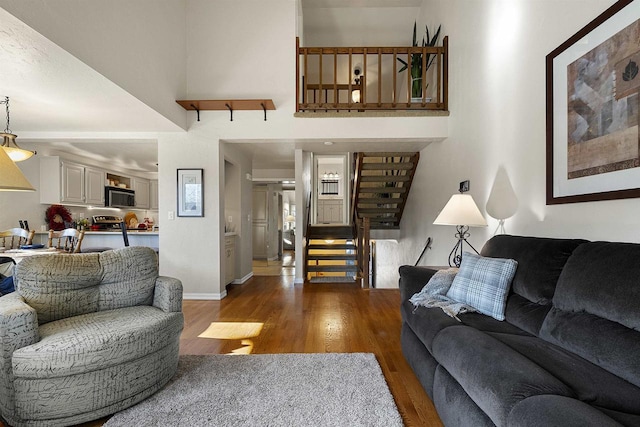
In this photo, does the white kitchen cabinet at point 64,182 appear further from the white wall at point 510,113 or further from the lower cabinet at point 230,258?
the white wall at point 510,113

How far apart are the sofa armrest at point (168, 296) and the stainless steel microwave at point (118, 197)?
5212 mm

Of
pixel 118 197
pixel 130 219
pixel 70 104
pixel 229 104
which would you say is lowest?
pixel 130 219

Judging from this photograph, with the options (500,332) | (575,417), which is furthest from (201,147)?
(575,417)

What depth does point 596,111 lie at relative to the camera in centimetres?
174

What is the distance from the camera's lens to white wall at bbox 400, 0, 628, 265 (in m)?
1.86

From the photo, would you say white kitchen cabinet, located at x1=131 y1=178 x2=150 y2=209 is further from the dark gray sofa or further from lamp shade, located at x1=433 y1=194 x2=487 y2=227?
the dark gray sofa

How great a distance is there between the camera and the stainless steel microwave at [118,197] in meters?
6.29

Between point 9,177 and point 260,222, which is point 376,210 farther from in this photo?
point 9,177

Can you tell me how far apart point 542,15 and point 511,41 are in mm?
378

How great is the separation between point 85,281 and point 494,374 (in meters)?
2.42

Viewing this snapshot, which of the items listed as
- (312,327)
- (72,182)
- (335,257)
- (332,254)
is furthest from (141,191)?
(312,327)

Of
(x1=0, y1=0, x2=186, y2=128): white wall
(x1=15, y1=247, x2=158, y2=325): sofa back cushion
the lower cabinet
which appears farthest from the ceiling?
the lower cabinet

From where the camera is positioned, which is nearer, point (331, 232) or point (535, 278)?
point (535, 278)

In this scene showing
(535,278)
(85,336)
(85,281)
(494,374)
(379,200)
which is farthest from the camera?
(379,200)
